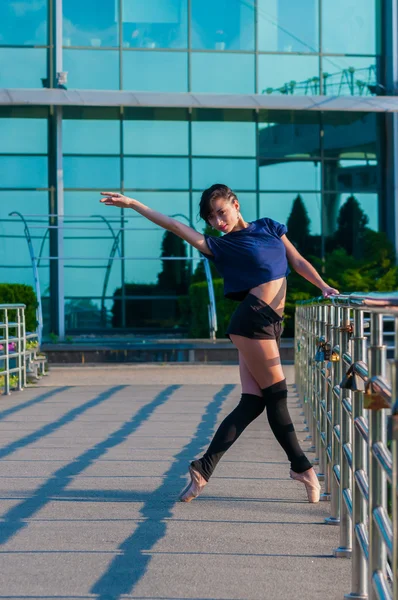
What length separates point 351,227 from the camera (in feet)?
85.4

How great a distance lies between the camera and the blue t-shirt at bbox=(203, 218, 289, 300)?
17.8ft

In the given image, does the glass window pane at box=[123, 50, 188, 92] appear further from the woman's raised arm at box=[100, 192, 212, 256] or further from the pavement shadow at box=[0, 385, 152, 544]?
the woman's raised arm at box=[100, 192, 212, 256]

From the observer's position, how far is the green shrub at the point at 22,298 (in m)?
18.3

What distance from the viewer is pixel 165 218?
5293mm

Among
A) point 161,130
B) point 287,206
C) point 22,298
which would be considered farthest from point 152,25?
point 22,298

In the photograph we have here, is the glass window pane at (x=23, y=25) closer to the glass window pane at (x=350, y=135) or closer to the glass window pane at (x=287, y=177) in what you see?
the glass window pane at (x=287, y=177)

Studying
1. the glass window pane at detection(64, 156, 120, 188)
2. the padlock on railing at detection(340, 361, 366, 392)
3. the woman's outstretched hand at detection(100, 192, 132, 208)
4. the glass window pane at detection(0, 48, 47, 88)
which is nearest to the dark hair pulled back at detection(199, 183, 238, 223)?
the woman's outstretched hand at detection(100, 192, 132, 208)

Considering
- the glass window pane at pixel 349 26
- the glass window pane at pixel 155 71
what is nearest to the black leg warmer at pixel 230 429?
the glass window pane at pixel 155 71

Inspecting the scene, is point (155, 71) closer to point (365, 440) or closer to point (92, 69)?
point (92, 69)

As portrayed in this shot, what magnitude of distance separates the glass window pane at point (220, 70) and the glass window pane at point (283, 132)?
96 centimetres

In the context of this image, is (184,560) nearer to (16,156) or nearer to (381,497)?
(381,497)

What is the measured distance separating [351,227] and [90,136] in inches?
262

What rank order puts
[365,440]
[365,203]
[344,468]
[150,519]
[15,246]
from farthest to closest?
[365,203] → [15,246] → [150,519] → [344,468] → [365,440]

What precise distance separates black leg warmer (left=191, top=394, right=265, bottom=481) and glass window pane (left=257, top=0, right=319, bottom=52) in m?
21.5
